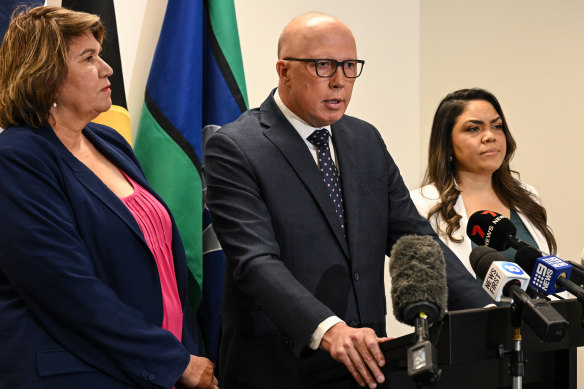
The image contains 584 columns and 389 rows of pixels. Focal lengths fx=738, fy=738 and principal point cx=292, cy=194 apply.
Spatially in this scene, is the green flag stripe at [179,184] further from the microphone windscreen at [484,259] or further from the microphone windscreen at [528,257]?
the microphone windscreen at [528,257]

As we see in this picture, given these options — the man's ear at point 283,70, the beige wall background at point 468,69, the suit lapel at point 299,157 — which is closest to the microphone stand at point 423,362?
the suit lapel at point 299,157

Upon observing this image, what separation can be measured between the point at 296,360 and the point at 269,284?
0.37 metres

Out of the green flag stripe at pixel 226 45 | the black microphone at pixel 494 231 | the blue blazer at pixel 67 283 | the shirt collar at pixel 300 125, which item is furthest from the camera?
the green flag stripe at pixel 226 45

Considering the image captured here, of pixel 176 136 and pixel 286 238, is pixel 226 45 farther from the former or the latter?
pixel 286 238

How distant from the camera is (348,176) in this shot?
235 centimetres

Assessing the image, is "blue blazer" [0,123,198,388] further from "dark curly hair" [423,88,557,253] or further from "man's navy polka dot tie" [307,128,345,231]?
"dark curly hair" [423,88,557,253]

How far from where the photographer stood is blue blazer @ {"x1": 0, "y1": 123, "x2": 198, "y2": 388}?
200 centimetres

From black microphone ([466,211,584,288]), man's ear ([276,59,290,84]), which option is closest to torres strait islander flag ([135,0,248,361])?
man's ear ([276,59,290,84])

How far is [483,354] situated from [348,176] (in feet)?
2.92

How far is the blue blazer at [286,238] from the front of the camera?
219 cm

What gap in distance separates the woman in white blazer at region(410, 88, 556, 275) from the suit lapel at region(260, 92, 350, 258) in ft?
3.85

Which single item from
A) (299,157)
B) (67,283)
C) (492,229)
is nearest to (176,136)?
(299,157)

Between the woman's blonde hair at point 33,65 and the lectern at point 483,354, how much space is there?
42.9 inches

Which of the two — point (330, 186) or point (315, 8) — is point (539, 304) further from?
point (315, 8)
